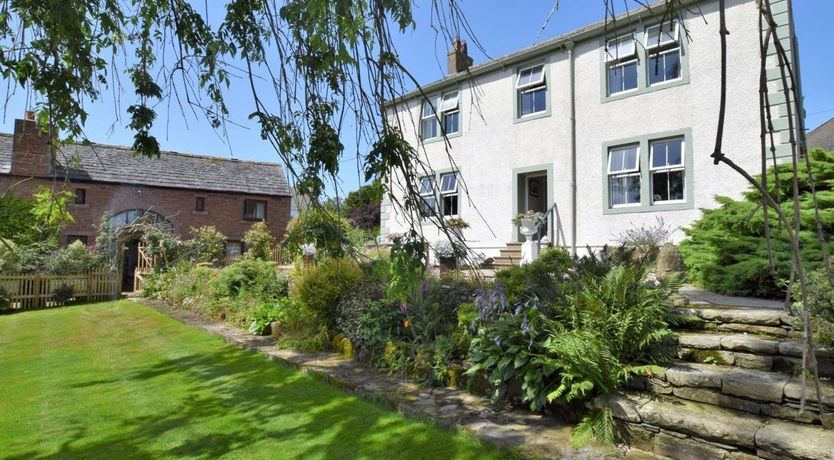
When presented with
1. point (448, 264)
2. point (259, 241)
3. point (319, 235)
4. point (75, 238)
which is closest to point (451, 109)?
point (448, 264)

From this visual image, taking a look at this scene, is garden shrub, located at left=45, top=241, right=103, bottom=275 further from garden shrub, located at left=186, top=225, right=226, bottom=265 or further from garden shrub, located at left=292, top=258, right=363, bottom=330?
garden shrub, located at left=292, top=258, right=363, bottom=330

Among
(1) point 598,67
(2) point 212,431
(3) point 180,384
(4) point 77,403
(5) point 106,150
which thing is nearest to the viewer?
(2) point 212,431

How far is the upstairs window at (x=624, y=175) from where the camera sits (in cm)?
1085

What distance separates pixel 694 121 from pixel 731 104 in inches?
28.5

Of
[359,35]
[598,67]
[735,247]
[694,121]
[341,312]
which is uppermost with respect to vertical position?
[598,67]

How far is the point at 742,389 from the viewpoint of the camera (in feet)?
11.5

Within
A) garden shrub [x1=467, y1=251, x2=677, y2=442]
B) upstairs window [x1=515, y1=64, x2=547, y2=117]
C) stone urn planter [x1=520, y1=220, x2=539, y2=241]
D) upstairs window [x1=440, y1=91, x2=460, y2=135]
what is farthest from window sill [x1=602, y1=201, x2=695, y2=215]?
garden shrub [x1=467, y1=251, x2=677, y2=442]

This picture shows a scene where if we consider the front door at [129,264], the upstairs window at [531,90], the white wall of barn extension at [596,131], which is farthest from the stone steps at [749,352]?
the front door at [129,264]

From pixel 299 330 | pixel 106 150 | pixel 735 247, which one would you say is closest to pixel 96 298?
pixel 106 150

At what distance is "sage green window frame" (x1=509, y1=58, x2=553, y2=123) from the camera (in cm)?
1242

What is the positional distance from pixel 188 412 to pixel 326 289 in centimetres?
290

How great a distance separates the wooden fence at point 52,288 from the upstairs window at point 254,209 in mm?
9774

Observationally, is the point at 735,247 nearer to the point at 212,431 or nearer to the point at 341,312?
the point at 341,312

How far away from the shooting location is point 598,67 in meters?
11.5
